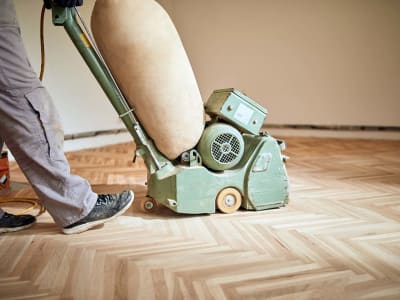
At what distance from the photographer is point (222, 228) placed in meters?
1.53

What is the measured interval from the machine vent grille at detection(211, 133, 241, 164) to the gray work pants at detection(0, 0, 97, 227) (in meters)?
0.55

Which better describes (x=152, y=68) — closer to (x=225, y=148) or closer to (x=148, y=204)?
(x=225, y=148)

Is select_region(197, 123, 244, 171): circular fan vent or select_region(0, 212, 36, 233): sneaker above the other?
select_region(197, 123, 244, 171): circular fan vent

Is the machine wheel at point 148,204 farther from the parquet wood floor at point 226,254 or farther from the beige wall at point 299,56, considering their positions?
the beige wall at point 299,56

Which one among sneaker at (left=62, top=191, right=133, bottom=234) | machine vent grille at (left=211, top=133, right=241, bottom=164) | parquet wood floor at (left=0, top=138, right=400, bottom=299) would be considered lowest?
parquet wood floor at (left=0, top=138, right=400, bottom=299)

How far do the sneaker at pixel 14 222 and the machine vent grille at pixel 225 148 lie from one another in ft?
2.49

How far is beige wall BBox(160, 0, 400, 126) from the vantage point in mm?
3898

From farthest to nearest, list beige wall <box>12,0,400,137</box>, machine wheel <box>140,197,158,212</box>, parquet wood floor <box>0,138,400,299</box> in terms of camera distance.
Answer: beige wall <box>12,0,400,137</box>, machine wheel <box>140,197,158,212</box>, parquet wood floor <box>0,138,400,299</box>

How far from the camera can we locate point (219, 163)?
1.68 metres

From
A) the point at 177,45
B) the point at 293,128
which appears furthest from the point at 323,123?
the point at 177,45

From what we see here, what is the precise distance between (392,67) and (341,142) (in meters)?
0.89

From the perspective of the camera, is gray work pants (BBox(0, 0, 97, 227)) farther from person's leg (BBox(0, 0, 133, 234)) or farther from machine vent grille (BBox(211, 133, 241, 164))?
machine vent grille (BBox(211, 133, 241, 164))

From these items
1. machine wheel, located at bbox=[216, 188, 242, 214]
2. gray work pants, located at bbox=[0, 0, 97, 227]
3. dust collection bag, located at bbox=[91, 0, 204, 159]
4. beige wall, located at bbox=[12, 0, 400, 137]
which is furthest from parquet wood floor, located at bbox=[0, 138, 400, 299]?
beige wall, located at bbox=[12, 0, 400, 137]

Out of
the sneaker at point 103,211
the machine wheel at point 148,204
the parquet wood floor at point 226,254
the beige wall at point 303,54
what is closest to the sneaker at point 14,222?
the parquet wood floor at point 226,254
